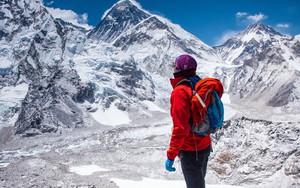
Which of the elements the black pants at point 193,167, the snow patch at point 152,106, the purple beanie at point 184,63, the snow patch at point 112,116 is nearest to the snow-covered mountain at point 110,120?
the snow patch at point 112,116

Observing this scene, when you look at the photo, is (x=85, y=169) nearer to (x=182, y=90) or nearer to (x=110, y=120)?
(x=182, y=90)

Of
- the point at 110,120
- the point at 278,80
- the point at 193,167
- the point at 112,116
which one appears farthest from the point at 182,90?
the point at 278,80

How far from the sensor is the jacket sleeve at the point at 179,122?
4.70m

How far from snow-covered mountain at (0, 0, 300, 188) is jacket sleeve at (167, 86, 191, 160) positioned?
10762 mm

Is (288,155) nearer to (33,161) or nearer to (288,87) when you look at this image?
(33,161)

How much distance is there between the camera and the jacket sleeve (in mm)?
4699

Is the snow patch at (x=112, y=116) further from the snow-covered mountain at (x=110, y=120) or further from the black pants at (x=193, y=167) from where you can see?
the black pants at (x=193, y=167)

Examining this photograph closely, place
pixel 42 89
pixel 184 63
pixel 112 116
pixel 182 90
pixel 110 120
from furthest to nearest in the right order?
pixel 112 116 → pixel 42 89 → pixel 110 120 → pixel 184 63 → pixel 182 90

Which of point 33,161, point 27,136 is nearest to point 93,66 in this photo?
point 27,136

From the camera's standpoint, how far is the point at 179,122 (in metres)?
4.71

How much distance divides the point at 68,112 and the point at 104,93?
26.9 meters

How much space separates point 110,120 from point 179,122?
12372cm

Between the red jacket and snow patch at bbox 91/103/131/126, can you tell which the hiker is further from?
snow patch at bbox 91/103/131/126

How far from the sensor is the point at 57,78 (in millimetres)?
136750
